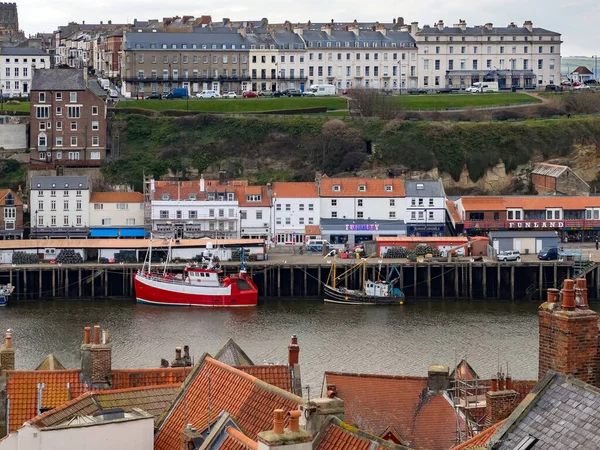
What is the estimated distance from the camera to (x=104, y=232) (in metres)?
71.0

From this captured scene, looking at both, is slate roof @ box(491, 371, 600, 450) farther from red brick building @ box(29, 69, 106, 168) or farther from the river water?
red brick building @ box(29, 69, 106, 168)

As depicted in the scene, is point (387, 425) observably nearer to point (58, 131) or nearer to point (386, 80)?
point (58, 131)

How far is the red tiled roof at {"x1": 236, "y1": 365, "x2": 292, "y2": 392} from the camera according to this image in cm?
1994

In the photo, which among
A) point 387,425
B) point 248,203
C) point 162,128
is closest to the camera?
point 387,425

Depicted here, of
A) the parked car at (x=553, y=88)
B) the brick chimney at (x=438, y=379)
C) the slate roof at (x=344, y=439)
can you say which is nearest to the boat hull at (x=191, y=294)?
the brick chimney at (x=438, y=379)

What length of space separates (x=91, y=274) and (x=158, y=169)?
789 inches

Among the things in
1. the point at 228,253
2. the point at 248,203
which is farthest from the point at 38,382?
the point at 248,203

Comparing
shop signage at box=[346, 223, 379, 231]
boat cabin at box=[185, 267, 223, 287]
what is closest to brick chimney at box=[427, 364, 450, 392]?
boat cabin at box=[185, 267, 223, 287]

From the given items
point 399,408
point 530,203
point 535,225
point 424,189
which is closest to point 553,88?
point 530,203

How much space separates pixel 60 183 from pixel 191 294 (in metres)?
14.9

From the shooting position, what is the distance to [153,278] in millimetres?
60469

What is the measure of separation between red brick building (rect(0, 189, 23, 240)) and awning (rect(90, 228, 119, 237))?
392 centimetres

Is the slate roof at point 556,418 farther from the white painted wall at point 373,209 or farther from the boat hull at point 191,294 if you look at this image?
the white painted wall at point 373,209

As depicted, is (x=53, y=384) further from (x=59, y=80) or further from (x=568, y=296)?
(x=59, y=80)
